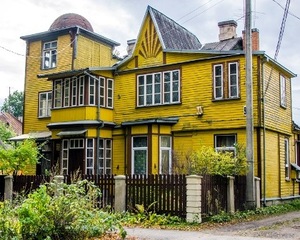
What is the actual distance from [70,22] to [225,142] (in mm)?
14517

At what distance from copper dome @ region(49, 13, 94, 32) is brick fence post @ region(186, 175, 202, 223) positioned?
18756 millimetres

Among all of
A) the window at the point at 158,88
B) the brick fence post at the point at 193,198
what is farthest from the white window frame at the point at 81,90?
the brick fence post at the point at 193,198

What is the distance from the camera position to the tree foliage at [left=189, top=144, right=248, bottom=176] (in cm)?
1599

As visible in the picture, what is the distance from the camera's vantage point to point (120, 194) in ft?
49.9

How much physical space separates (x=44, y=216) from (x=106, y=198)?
269 inches

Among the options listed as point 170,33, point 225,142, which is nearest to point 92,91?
point 170,33

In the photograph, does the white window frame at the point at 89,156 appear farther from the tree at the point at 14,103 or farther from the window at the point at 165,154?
the tree at the point at 14,103

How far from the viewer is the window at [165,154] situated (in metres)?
22.7

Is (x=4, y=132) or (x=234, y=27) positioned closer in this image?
(x=234, y=27)

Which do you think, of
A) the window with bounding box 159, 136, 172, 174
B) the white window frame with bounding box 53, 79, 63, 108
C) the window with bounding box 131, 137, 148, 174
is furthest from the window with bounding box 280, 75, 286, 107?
the white window frame with bounding box 53, 79, 63, 108

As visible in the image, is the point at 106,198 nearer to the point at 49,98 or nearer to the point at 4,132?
the point at 49,98

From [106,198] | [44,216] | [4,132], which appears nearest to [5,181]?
[106,198]

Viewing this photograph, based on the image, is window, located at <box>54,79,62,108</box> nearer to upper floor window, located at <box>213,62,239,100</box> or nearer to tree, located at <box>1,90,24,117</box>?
upper floor window, located at <box>213,62,239,100</box>

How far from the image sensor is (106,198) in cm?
1571
